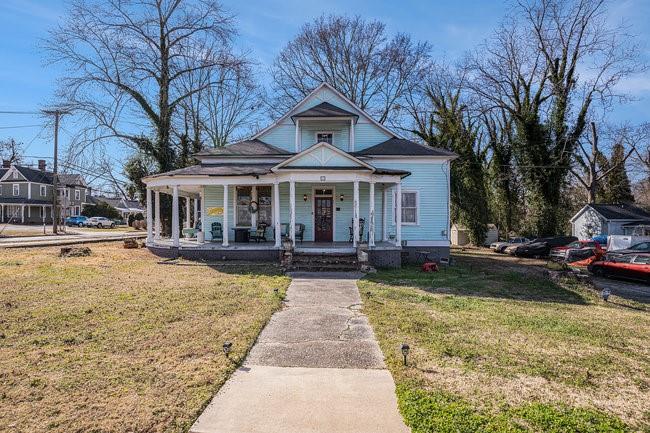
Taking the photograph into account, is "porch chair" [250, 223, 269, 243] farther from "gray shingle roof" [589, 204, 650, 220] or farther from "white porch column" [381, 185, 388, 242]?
"gray shingle roof" [589, 204, 650, 220]

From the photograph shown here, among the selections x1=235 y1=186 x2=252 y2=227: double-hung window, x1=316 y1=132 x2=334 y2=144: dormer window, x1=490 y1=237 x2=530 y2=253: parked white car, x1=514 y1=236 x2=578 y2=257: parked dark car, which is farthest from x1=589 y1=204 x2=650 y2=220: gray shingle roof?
x1=235 y1=186 x2=252 y2=227: double-hung window

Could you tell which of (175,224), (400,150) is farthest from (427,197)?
(175,224)

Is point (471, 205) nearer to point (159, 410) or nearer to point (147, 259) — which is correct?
point (147, 259)

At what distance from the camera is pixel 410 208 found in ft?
58.2

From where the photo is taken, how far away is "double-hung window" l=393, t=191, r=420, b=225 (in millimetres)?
17672

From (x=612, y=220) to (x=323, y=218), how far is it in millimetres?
23549

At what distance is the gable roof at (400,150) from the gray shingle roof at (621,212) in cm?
1892

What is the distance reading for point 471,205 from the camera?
30406mm

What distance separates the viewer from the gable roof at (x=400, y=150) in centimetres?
1747

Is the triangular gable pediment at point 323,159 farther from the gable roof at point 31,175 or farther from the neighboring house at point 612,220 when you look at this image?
the gable roof at point 31,175

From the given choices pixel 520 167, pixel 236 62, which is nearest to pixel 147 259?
pixel 236 62

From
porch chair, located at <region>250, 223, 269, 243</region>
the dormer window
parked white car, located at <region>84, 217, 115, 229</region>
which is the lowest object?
porch chair, located at <region>250, 223, 269, 243</region>

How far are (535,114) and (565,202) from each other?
7014mm

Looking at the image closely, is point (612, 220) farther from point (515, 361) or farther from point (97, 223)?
point (97, 223)
